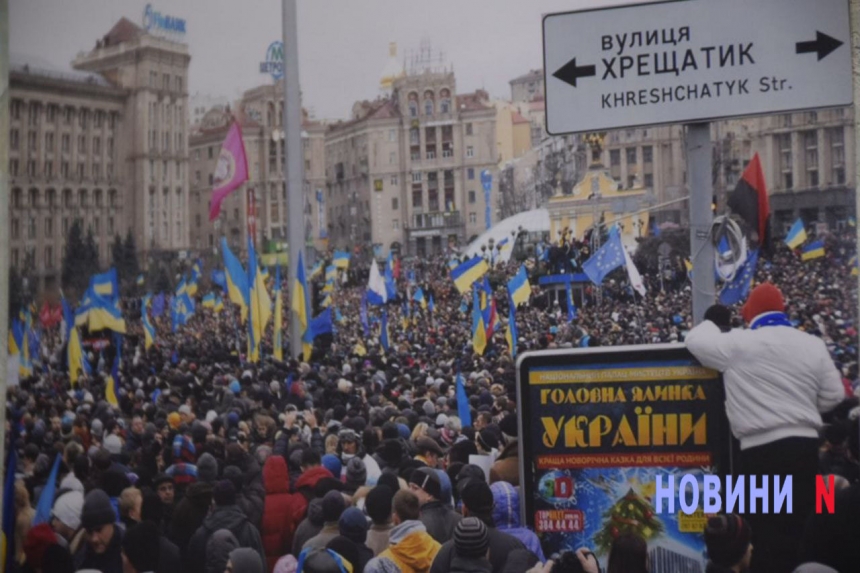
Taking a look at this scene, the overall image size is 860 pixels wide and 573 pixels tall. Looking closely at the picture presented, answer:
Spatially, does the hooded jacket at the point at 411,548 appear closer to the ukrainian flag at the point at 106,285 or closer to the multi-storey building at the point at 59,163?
the multi-storey building at the point at 59,163

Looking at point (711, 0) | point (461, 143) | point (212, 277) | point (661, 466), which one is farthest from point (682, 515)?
point (212, 277)

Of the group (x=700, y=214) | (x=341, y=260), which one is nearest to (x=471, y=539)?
(x=700, y=214)

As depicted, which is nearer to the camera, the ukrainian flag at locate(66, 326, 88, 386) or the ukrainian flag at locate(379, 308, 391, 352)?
the ukrainian flag at locate(379, 308, 391, 352)

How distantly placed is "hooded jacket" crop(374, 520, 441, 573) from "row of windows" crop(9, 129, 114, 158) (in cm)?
360

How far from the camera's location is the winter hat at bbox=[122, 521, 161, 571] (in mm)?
4816

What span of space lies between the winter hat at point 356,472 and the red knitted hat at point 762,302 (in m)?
1.73

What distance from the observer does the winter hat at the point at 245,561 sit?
4289mm

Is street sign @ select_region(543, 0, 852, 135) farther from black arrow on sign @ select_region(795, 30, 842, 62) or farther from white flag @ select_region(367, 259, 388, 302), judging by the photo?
white flag @ select_region(367, 259, 388, 302)

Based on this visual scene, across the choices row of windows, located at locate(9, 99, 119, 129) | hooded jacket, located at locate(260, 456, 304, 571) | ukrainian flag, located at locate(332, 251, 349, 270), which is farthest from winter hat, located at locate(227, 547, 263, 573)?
row of windows, located at locate(9, 99, 119, 129)

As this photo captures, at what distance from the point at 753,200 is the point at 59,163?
401 cm

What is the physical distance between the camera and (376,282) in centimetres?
672

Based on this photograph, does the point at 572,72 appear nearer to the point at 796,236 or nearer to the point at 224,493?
the point at 796,236

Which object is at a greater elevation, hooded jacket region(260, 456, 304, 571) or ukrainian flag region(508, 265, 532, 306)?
ukrainian flag region(508, 265, 532, 306)

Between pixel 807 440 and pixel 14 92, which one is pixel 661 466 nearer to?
pixel 807 440
